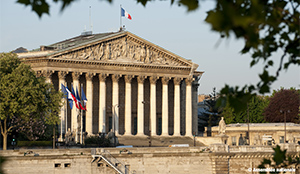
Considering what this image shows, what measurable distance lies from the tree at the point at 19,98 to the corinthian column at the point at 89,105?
18.1m

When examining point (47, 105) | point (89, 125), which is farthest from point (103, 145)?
point (89, 125)

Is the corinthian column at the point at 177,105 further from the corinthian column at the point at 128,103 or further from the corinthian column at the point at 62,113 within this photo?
the corinthian column at the point at 62,113

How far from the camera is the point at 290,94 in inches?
4710

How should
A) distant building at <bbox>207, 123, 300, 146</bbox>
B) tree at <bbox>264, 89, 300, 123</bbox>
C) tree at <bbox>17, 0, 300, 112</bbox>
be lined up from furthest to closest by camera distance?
tree at <bbox>264, 89, 300, 123</bbox> < distant building at <bbox>207, 123, 300, 146</bbox> < tree at <bbox>17, 0, 300, 112</bbox>

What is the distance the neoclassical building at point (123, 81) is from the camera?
87.1m

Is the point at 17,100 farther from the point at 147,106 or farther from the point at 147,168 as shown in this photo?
the point at 147,106

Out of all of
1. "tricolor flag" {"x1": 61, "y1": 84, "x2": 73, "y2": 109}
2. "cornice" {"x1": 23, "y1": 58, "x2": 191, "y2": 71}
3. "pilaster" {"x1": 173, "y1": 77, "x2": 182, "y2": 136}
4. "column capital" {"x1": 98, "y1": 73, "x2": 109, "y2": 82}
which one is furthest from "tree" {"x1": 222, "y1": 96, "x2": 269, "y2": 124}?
"tricolor flag" {"x1": 61, "y1": 84, "x2": 73, "y2": 109}

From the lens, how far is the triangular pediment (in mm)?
87500

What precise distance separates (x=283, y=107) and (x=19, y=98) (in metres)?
62.7

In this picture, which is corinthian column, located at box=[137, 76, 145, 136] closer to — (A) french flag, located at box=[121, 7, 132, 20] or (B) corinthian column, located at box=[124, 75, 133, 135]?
(B) corinthian column, located at box=[124, 75, 133, 135]

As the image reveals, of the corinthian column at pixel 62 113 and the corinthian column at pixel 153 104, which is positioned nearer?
the corinthian column at pixel 62 113

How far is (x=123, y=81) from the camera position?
310 feet

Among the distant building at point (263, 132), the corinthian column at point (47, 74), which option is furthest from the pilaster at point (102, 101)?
the distant building at point (263, 132)

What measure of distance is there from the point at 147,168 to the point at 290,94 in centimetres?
6329
